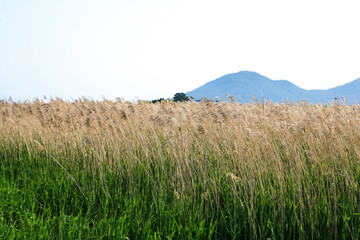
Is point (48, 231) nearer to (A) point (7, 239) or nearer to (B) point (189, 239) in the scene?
(A) point (7, 239)

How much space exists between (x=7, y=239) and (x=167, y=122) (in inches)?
114

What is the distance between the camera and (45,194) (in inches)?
170

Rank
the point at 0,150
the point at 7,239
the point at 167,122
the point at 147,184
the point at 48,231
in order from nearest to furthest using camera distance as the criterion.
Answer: the point at 7,239, the point at 48,231, the point at 147,184, the point at 167,122, the point at 0,150

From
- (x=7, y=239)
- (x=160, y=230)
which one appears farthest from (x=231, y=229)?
(x=7, y=239)

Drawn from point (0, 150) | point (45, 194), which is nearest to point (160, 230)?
point (45, 194)

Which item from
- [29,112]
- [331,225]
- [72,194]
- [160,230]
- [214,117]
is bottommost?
[331,225]

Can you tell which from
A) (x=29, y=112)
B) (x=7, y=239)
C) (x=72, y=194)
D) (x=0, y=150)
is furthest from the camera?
(x=29, y=112)

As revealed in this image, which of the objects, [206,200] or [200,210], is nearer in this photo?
[200,210]

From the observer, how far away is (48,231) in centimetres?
329

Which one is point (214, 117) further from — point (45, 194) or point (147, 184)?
point (45, 194)

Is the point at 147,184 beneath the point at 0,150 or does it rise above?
beneath

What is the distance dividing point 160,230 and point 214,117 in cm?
262

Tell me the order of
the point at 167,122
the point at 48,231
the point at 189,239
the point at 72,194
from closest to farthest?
1. the point at 189,239
2. the point at 48,231
3. the point at 72,194
4. the point at 167,122

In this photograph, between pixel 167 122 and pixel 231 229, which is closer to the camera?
pixel 231 229
